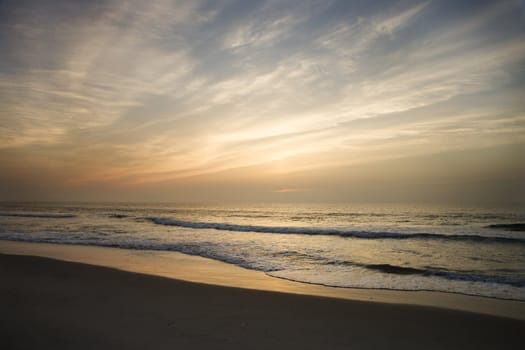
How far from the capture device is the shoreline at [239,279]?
6.48 m

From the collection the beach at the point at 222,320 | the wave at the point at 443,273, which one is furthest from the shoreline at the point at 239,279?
the wave at the point at 443,273

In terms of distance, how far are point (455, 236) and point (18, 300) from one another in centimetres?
2252

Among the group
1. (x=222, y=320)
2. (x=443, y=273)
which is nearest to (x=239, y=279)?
(x=222, y=320)

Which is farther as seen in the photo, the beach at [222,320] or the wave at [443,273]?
the wave at [443,273]

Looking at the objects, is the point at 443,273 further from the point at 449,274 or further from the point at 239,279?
the point at 239,279

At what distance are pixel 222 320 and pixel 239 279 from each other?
137 inches

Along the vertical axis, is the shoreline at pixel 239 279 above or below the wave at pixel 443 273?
above

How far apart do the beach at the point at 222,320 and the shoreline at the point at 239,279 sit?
0.39ft

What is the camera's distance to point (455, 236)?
803 inches

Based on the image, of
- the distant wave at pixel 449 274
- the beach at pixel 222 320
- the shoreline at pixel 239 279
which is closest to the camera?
the beach at pixel 222 320

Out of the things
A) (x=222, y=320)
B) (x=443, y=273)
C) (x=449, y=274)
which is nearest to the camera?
(x=222, y=320)

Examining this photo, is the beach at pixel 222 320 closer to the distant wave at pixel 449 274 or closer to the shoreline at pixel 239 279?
the shoreline at pixel 239 279

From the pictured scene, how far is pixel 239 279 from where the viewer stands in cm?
865

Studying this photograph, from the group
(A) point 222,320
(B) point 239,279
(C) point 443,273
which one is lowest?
(C) point 443,273
